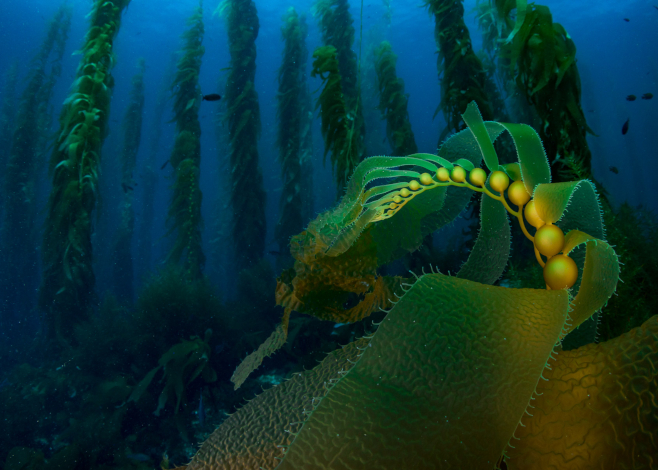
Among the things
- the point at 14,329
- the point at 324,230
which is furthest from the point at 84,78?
the point at 14,329

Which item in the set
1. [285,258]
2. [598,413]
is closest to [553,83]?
[598,413]

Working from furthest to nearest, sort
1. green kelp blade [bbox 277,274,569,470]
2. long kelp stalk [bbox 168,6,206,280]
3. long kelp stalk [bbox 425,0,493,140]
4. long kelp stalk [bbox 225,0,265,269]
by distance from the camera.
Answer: long kelp stalk [bbox 225,0,265,269] → long kelp stalk [bbox 168,6,206,280] → long kelp stalk [bbox 425,0,493,140] → green kelp blade [bbox 277,274,569,470]

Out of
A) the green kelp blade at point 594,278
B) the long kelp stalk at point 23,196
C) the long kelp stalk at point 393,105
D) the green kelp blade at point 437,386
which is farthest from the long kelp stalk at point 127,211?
the green kelp blade at point 594,278

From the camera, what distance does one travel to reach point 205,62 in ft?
140

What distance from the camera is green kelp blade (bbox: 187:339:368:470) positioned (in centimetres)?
61

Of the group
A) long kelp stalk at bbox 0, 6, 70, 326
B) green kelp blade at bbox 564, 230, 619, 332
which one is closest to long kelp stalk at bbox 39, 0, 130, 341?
long kelp stalk at bbox 0, 6, 70, 326

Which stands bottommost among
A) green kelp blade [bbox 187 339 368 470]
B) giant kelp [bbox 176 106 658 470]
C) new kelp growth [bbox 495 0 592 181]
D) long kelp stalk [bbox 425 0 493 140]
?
green kelp blade [bbox 187 339 368 470]

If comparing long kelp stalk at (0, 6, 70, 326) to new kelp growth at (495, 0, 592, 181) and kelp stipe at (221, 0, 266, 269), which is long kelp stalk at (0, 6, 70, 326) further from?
new kelp growth at (495, 0, 592, 181)

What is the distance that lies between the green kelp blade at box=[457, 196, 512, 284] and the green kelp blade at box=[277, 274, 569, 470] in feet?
0.92

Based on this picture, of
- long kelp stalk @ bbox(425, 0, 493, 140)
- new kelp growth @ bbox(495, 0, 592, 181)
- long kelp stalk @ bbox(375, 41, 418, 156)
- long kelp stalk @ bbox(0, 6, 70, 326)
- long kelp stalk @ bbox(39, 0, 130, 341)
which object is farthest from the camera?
long kelp stalk @ bbox(0, 6, 70, 326)

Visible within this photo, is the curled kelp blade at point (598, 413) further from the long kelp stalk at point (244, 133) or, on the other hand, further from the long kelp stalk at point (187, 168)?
the long kelp stalk at point (244, 133)

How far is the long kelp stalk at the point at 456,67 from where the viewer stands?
2.94m

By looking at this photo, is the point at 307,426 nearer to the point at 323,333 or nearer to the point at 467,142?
the point at 467,142

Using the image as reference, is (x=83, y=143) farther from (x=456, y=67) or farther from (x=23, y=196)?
(x=23, y=196)
